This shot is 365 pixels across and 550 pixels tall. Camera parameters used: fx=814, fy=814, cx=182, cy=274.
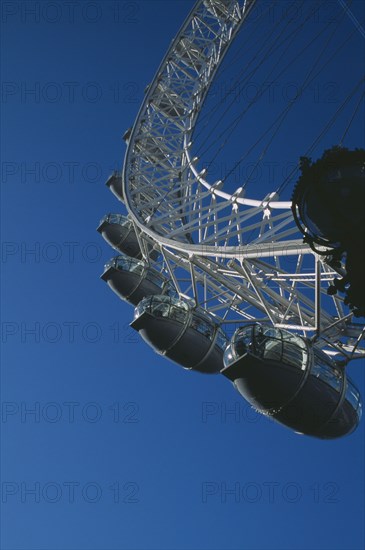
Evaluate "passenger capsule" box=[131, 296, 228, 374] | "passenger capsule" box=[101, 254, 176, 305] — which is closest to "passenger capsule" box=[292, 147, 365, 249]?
"passenger capsule" box=[131, 296, 228, 374]

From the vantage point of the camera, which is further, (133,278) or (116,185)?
(116,185)

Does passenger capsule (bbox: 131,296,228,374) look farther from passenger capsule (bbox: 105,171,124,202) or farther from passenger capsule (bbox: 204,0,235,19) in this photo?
passenger capsule (bbox: 105,171,124,202)

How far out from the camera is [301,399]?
14617mm

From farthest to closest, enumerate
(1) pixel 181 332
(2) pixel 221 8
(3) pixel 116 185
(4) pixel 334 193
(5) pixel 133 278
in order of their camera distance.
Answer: (3) pixel 116 185, (2) pixel 221 8, (5) pixel 133 278, (1) pixel 181 332, (4) pixel 334 193

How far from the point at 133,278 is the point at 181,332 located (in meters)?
6.58

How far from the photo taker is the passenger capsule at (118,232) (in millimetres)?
31781

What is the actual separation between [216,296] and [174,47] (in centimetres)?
1301

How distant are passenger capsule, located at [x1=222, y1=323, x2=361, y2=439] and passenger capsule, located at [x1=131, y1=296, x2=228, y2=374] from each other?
6.02m

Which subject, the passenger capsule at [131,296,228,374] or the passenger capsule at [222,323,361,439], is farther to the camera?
the passenger capsule at [131,296,228,374]

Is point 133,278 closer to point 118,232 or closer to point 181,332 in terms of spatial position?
point 118,232

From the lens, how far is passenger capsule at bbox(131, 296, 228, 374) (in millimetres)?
21438

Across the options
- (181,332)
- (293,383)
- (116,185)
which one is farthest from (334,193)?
(116,185)

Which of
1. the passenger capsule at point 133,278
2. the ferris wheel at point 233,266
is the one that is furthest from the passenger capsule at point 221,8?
the passenger capsule at point 133,278

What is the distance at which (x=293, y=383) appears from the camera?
1463cm
